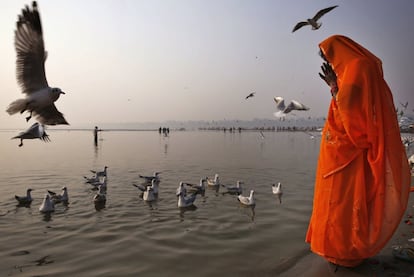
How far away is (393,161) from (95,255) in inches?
199

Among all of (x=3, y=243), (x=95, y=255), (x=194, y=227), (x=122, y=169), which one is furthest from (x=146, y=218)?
(x=122, y=169)

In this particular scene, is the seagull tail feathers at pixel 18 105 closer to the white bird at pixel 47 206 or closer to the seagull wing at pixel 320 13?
the white bird at pixel 47 206

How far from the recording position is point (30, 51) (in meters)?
5.48

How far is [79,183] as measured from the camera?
→ 13.2m

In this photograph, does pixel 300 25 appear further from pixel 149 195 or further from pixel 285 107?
pixel 149 195

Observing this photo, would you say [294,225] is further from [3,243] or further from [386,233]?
[3,243]

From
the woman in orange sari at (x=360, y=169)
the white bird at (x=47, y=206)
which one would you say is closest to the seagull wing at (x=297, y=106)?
the woman in orange sari at (x=360, y=169)

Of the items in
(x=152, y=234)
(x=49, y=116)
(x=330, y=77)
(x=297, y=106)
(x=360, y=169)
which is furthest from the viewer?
(x=297, y=106)

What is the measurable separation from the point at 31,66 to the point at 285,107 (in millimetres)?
5890

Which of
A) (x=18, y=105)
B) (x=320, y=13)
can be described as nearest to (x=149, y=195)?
(x=18, y=105)

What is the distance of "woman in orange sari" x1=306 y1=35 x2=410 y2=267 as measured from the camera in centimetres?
388

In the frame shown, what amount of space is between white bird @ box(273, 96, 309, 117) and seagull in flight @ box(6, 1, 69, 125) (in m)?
5.23

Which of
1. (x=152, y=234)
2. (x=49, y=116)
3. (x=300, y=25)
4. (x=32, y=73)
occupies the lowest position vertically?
(x=152, y=234)

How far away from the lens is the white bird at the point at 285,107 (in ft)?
25.7
